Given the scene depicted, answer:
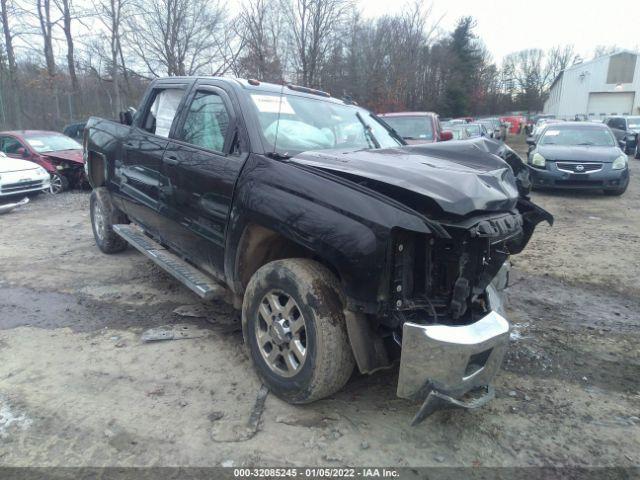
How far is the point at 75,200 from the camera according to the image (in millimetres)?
10500

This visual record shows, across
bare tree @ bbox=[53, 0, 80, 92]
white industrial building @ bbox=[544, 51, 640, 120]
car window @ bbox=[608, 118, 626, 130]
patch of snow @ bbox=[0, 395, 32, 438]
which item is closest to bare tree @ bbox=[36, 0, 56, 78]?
bare tree @ bbox=[53, 0, 80, 92]

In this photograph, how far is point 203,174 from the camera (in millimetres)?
3562

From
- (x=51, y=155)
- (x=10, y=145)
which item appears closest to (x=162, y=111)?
(x=51, y=155)

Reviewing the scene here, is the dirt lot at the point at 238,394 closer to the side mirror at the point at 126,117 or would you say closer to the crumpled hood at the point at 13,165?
the side mirror at the point at 126,117

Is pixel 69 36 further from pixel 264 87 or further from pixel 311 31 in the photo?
pixel 264 87

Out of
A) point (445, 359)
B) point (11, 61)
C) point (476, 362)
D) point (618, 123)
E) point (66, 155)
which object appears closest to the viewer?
point (445, 359)

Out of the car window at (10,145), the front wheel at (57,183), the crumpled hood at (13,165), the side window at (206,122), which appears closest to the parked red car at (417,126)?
the side window at (206,122)

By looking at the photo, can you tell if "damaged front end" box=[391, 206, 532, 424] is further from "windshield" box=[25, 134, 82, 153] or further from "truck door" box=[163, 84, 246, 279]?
"windshield" box=[25, 134, 82, 153]

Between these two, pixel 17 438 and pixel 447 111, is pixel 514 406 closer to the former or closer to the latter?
pixel 17 438

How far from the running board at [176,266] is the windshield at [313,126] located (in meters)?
1.20

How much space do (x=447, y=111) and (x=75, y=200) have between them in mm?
38054

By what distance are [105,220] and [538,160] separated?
908 centimetres

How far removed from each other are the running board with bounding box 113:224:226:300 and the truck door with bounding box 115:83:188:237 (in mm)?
154

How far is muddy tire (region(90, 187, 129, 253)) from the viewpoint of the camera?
18.9 feet
